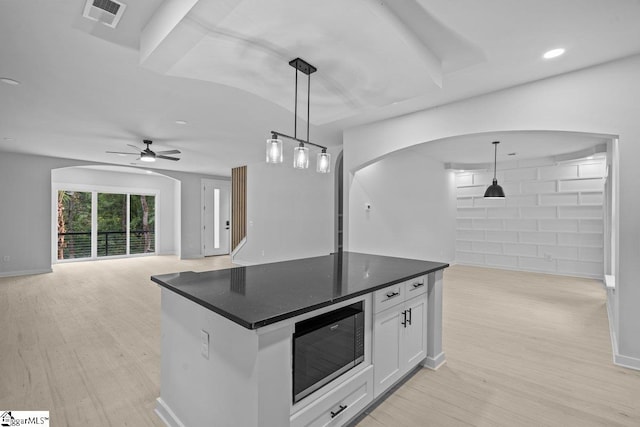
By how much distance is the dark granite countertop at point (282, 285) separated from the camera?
4.43 feet

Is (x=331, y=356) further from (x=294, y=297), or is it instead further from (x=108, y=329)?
(x=108, y=329)

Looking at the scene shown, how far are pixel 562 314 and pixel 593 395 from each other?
211cm

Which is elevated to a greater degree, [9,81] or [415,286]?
[9,81]

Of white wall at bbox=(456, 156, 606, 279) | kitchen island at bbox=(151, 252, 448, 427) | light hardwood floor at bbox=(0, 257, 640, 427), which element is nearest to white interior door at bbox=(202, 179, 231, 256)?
light hardwood floor at bbox=(0, 257, 640, 427)

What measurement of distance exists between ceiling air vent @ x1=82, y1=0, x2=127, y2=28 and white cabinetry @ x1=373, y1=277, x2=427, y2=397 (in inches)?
99.8

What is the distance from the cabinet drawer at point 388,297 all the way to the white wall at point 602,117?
2.11 meters

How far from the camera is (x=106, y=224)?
8.54m

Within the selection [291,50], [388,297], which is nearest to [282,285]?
[388,297]

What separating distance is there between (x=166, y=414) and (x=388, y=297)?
160 centimetres

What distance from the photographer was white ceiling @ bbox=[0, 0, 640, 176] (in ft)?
5.77

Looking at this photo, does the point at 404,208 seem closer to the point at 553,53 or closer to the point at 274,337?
the point at 553,53

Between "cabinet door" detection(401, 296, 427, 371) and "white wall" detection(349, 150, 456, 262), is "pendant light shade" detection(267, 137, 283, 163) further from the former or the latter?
"white wall" detection(349, 150, 456, 262)

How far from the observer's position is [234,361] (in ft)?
4.48

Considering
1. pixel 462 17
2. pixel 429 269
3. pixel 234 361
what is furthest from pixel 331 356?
pixel 462 17
